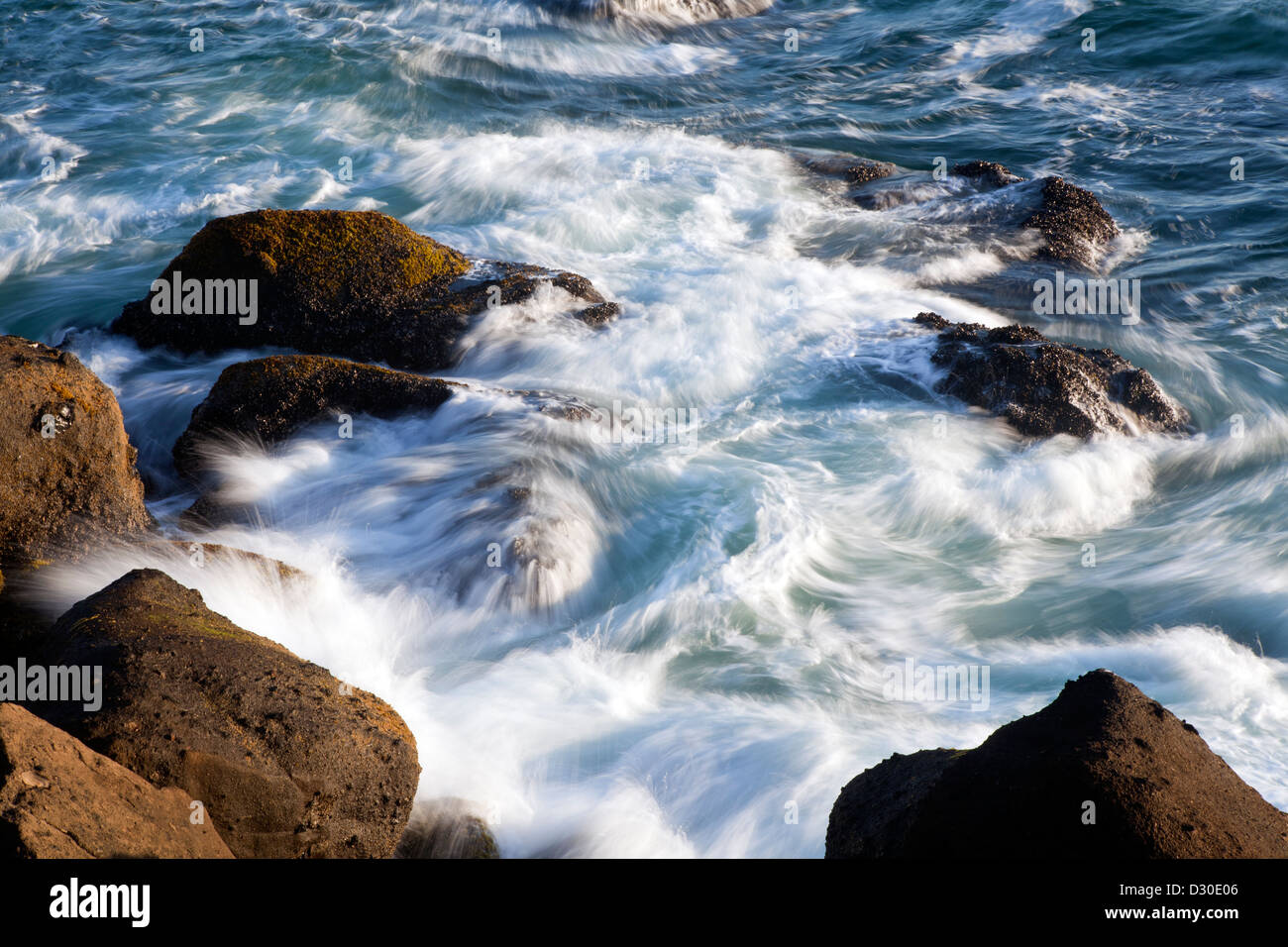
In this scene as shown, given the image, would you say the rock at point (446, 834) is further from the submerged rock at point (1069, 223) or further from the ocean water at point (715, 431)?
the submerged rock at point (1069, 223)

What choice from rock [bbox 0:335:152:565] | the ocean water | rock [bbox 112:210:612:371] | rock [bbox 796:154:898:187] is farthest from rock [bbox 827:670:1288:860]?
rock [bbox 796:154:898:187]

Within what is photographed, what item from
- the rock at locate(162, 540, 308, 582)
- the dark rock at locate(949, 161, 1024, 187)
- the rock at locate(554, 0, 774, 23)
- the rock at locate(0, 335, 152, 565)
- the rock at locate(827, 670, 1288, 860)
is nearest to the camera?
the rock at locate(827, 670, 1288, 860)

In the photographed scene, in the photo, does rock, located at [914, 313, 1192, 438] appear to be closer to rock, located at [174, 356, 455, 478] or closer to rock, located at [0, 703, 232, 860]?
rock, located at [174, 356, 455, 478]

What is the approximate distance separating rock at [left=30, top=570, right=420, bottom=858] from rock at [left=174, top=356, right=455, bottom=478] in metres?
2.70

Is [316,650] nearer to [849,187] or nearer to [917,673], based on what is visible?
[917,673]

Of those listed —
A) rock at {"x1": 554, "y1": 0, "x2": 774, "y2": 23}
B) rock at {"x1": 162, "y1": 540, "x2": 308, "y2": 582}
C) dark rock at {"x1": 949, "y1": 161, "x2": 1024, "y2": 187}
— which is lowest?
rock at {"x1": 162, "y1": 540, "x2": 308, "y2": 582}

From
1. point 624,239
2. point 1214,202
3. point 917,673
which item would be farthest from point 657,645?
point 1214,202

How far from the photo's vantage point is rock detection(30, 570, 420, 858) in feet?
11.9

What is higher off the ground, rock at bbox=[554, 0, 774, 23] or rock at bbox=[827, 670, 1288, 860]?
rock at bbox=[554, 0, 774, 23]

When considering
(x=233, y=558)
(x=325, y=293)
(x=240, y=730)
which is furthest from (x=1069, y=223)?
(x=240, y=730)

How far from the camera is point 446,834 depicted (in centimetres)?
442

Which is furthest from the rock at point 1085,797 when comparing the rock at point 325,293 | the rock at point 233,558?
the rock at point 325,293

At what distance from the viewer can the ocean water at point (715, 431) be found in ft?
17.8

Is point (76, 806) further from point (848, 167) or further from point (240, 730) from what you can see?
point (848, 167)
